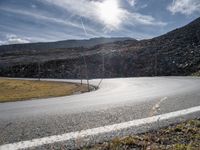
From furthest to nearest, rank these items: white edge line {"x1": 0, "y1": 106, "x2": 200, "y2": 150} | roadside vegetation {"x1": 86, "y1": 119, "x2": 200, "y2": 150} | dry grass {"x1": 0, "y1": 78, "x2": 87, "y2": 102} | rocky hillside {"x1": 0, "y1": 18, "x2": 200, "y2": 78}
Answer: rocky hillside {"x1": 0, "y1": 18, "x2": 200, "y2": 78} → dry grass {"x1": 0, "y1": 78, "x2": 87, "y2": 102} → white edge line {"x1": 0, "y1": 106, "x2": 200, "y2": 150} → roadside vegetation {"x1": 86, "y1": 119, "x2": 200, "y2": 150}

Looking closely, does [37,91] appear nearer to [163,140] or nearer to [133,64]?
[163,140]

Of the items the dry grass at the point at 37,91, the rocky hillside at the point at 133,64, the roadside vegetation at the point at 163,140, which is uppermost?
the rocky hillside at the point at 133,64

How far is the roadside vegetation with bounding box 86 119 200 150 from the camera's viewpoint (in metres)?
5.55

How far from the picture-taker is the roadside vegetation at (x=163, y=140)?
18.2ft

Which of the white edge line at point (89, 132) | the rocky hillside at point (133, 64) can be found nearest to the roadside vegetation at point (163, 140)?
the white edge line at point (89, 132)

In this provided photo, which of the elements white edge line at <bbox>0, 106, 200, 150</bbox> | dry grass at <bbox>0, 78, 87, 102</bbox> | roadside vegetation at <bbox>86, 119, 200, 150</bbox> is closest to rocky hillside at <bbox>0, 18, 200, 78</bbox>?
dry grass at <bbox>0, 78, 87, 102</bbox>

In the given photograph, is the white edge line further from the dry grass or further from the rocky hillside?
the rocky hillside

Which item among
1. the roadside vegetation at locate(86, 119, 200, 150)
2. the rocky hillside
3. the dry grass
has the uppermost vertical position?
the rocky hillside

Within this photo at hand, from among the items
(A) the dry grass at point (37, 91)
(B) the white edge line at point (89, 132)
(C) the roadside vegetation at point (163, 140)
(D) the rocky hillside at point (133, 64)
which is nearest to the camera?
(C) the roadside vegetation at point (163, 140)

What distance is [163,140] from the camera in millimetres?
6078

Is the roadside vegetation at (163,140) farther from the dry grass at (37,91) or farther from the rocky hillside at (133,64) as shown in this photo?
the rocky hillside at (133,64)

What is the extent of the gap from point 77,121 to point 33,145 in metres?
2.36

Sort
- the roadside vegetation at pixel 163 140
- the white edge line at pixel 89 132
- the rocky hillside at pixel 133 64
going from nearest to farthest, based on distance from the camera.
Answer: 1. the roadside vegetation at pixel 163 140
2. the white edge line at pixel 89 132
3. the rocky hillside at pixel 133 64

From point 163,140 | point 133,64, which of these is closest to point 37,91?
point 163,140
